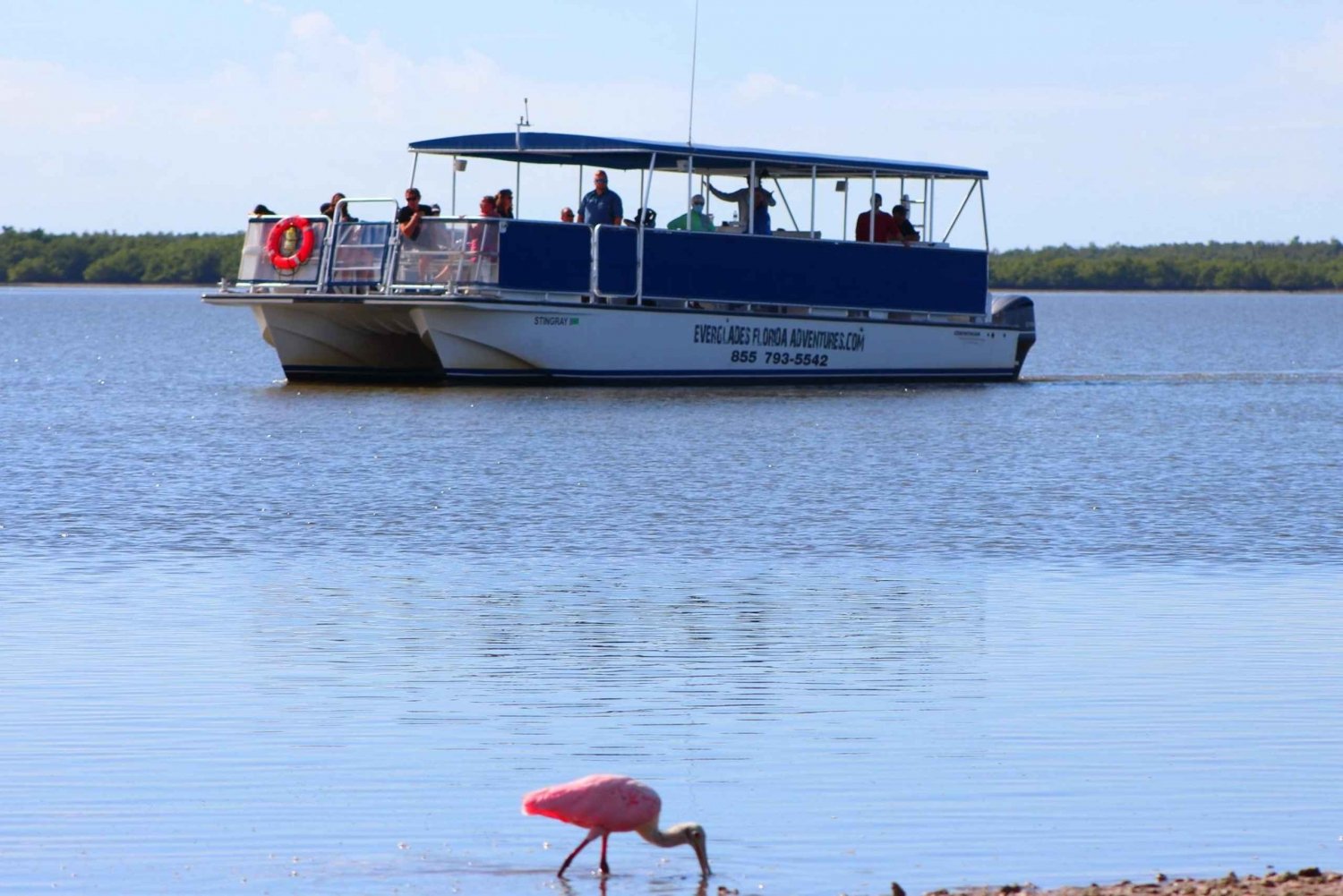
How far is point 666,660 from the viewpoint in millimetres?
10883

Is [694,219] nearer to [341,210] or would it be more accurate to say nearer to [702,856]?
[341,210]

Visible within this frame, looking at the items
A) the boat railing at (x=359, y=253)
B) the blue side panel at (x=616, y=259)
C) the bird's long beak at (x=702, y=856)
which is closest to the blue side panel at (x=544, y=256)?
the blue side panel at (x=616, y=259)

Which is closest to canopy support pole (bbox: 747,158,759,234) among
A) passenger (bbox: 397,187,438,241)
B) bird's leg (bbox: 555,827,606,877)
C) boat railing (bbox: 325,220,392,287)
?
passenger (bbox: 397,187,438,241)

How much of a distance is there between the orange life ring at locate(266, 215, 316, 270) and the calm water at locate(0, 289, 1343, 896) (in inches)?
236

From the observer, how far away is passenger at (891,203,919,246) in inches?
1309

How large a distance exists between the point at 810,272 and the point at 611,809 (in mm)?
24929

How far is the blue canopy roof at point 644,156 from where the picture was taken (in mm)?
30172

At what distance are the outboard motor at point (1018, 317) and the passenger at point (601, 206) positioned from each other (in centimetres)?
797

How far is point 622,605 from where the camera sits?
12.7 meters

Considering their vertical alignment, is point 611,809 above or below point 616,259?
below

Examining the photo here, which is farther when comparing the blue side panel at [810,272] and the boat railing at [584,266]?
the blue side panel at [810,272]

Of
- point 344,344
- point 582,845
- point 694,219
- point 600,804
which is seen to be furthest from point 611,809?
point 344,344

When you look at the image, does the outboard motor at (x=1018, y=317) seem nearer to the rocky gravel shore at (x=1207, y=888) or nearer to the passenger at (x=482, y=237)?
the passenger at (x=482, y=237)

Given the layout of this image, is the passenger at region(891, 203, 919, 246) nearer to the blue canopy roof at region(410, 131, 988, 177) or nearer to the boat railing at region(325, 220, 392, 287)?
the blue canopy roof at region(410, 131, 988, 177)
